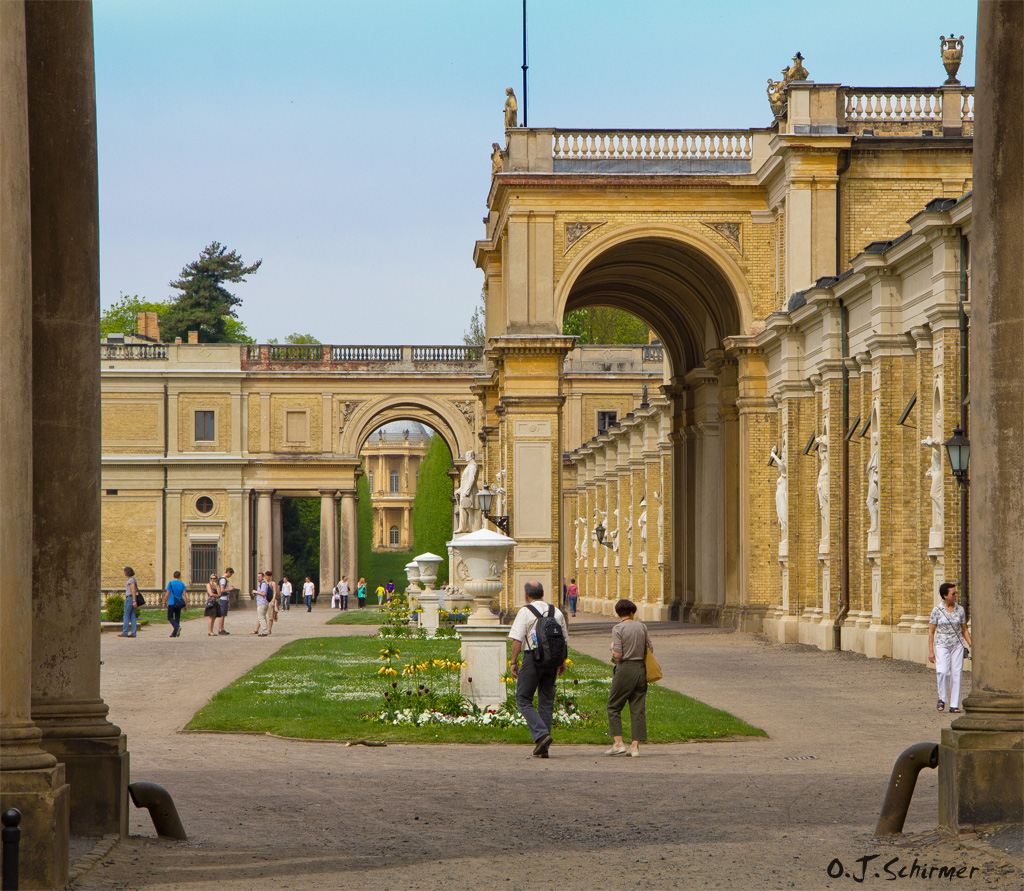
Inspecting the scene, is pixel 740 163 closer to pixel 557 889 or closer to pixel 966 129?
pixel 966 129

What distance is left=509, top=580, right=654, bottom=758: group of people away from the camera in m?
14.1

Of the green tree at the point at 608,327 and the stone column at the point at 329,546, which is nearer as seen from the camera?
the stone column at the point at 329,546

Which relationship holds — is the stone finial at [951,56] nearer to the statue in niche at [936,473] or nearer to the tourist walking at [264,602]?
the statue in niche at [936,473]

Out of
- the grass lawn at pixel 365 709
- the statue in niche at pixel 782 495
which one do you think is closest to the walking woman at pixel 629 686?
the grass lawn at pixel 365 709

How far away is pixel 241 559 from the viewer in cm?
7619

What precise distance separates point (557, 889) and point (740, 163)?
32.2 metres

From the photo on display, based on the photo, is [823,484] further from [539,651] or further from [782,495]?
[539,651]

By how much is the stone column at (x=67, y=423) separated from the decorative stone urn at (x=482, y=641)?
8.04m

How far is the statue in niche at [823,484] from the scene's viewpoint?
101 feet

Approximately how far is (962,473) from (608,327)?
6987 cm

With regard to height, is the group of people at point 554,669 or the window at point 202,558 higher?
the group of people at point 554,669

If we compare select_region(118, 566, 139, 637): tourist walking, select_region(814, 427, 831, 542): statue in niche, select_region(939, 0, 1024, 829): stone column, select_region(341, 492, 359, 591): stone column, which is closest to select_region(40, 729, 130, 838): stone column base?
select_region(939, 0, 1024, 829): stone column

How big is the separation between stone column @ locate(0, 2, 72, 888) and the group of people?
6760 millimetres

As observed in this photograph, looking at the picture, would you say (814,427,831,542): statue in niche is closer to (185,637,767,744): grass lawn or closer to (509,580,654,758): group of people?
(185,637,767,744): grass lawn
